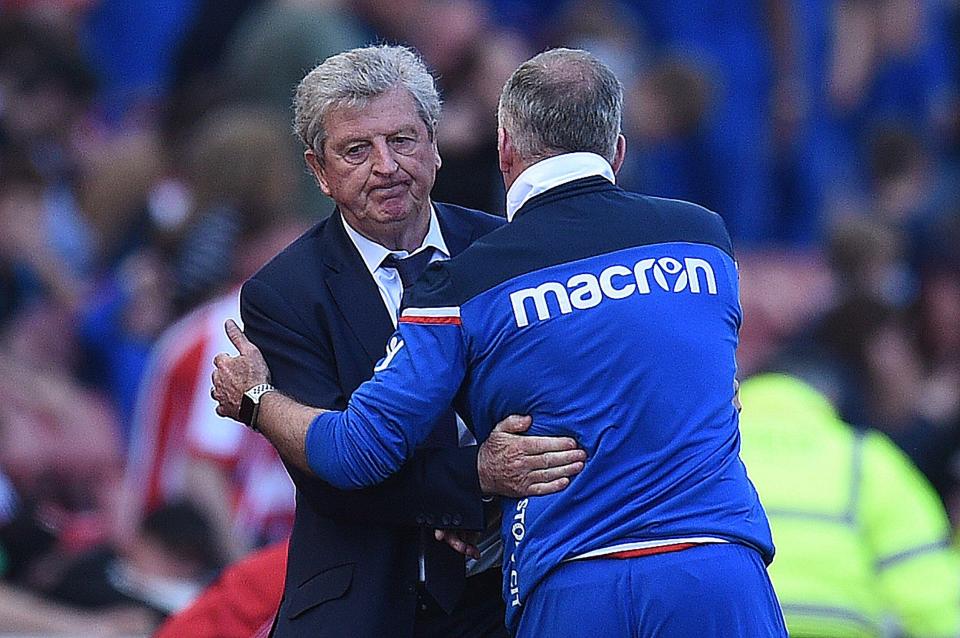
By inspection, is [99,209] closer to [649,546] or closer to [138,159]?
[138,159]

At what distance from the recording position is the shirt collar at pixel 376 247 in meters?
3.53

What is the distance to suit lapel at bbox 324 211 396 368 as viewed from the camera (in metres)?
3.47

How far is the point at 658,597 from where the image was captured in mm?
3121

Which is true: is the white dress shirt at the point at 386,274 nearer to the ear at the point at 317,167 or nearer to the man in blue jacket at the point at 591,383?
the ear at the point at 317,167

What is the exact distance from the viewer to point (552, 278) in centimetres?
319

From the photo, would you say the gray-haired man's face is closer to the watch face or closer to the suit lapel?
the suit lapel

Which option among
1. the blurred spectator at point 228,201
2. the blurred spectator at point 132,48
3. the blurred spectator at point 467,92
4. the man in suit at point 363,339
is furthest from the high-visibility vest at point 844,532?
the blurred spectator at point 132,48

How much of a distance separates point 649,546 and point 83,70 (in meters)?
5.18

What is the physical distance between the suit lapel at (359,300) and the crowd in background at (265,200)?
9.08ft

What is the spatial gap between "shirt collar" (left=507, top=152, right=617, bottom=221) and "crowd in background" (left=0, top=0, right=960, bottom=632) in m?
3.14

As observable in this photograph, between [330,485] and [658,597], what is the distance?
67 centimetres

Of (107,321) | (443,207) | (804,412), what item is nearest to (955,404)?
(804,412)

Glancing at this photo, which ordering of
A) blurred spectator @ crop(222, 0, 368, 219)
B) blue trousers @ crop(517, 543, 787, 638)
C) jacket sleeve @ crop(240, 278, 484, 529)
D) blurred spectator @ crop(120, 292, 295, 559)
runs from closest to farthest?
blue trousers @ crop(517, 543, 787, 638) → jacket sleeve @ crop(240, 278, 484, 529) → blurred spectator @ crop(120, 292, 295, 559) → blurred spectator @ crop(222, 0, 368, 219)

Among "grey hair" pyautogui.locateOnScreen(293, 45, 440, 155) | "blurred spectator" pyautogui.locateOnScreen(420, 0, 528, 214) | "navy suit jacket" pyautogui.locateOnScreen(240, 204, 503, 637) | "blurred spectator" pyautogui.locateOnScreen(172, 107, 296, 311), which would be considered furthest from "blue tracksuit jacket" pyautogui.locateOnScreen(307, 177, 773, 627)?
"blurred spectator" pyautogui.locateOnScreen(172, 107, 296, 311)
